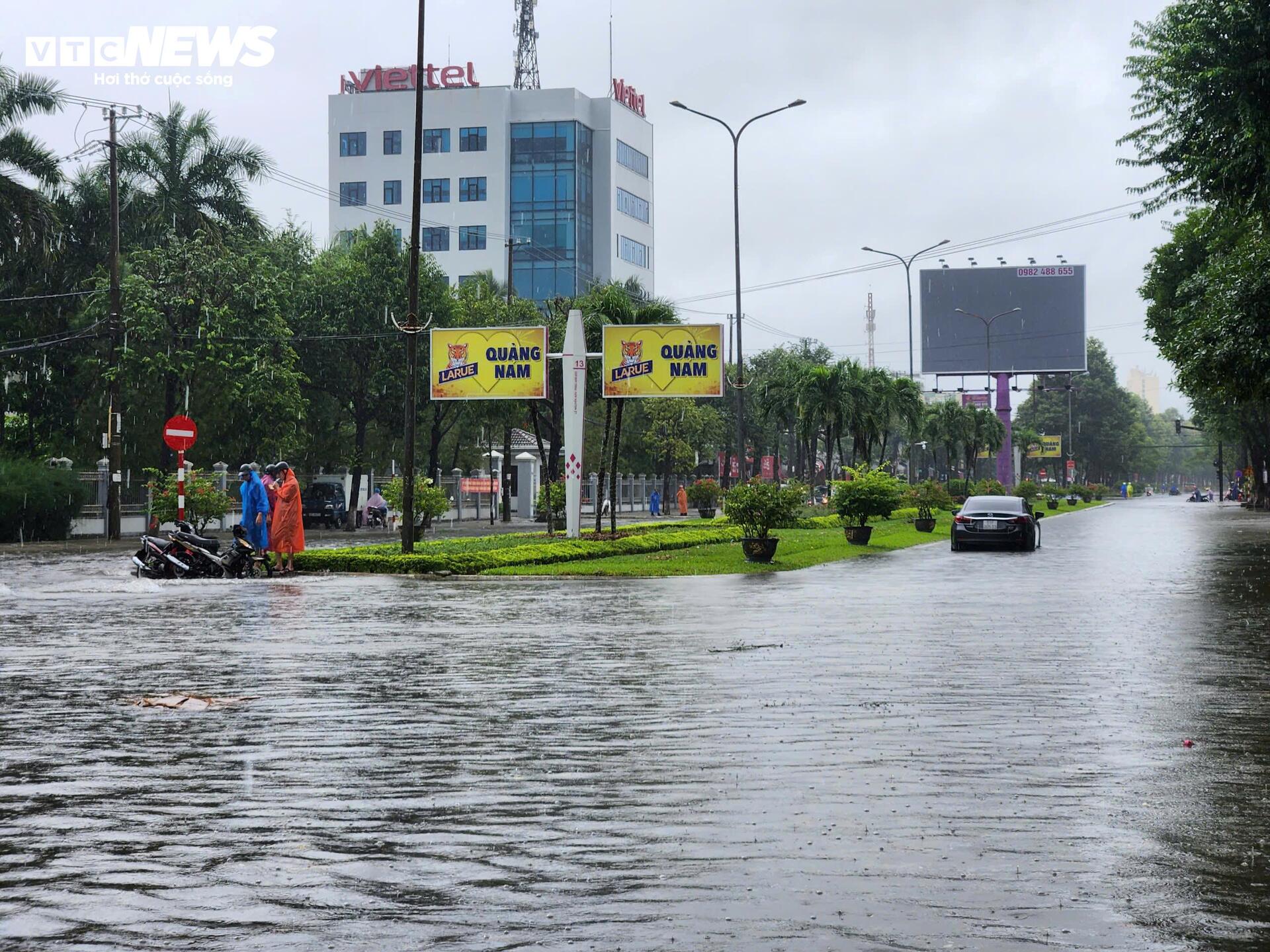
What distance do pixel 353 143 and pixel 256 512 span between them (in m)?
83.5

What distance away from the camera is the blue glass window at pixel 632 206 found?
106m

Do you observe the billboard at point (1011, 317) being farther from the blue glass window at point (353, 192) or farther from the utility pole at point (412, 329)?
the utility pole at point (412, 329)

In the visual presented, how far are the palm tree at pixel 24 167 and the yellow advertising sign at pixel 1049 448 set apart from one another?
359 feet

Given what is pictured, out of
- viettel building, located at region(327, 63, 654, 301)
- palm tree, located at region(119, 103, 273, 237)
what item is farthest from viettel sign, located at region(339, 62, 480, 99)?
palm tree, located at region(119, 103, 273, 237)

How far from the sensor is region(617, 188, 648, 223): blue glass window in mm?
105688

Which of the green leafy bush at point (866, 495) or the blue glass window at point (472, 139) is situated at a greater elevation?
the blue glass window at point (472, 139)

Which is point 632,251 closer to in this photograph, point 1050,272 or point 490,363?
point 1050,272

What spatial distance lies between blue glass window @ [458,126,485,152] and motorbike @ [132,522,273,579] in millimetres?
79198

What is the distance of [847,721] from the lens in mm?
9656

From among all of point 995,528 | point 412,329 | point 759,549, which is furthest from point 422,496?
point 995,528

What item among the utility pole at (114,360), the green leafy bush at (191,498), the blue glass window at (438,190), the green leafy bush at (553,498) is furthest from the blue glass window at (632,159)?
the green leafy bush at (191,498)

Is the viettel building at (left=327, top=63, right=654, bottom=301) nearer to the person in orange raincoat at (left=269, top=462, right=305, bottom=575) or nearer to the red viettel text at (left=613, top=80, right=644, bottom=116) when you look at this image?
the red viettel text at (left=613, top=80, right=644, bottom=116)

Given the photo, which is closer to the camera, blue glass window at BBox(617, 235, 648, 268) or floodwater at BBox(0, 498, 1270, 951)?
floodwater at BBox(0, 498, 1270, 951)

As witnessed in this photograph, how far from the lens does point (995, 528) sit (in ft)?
118
